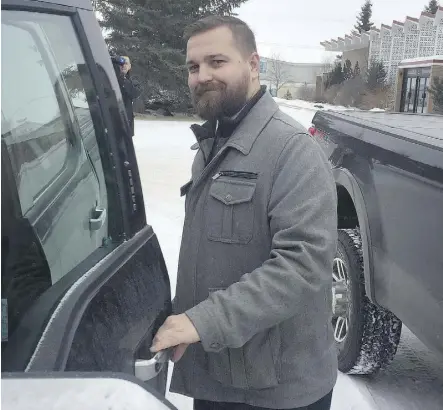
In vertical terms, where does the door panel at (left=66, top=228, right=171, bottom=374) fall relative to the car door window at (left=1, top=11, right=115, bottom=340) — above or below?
below

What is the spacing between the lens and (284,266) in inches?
55.0

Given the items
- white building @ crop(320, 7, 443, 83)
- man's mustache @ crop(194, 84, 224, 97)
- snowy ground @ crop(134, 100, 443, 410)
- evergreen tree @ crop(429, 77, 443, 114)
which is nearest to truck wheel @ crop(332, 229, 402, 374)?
snowy ground @ crop(134, 100, 443, 410)

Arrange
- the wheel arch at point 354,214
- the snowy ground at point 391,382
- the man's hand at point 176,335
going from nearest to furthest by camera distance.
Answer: the man's hand at point 176,335, the wheel arch at point 354,214, the snowy ground at point 391,382

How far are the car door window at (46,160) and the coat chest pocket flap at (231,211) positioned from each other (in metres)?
0.30

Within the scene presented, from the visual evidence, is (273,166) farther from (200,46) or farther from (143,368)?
(143,368)

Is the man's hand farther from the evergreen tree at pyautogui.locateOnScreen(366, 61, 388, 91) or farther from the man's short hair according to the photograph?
the evergreen tree at pyautogui.locateOnScreen(366, 61, 388, 91)

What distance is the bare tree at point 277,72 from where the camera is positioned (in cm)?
7419

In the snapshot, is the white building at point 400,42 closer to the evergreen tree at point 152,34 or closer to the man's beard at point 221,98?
the evergreen tree at point 152,34

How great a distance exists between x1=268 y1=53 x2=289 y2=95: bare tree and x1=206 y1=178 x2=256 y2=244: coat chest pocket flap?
7230cm

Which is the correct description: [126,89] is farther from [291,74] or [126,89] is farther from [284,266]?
[291,74]

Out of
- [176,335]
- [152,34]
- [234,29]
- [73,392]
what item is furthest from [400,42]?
[73,392]

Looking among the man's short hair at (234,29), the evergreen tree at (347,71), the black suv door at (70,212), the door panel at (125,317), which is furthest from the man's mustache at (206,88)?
the evergreen tree at (347,71)

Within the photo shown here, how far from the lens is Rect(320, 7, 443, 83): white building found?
4162 centimetres

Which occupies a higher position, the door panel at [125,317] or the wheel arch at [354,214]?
the door panel at [125,317]
